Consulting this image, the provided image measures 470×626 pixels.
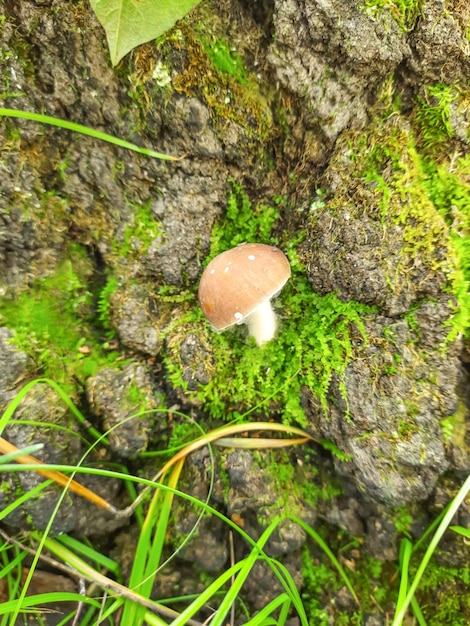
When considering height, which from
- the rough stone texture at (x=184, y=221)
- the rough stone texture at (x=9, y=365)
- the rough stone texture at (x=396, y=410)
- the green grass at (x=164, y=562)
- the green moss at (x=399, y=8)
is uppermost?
the green moss at (x=399, y=8)

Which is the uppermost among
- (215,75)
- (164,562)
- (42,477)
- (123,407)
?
(215,75)

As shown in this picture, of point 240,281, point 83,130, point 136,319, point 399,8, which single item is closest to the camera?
point 399,8

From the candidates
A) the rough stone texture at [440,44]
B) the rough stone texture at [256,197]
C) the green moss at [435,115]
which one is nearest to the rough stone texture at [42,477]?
the rough stone texture at [256,197]

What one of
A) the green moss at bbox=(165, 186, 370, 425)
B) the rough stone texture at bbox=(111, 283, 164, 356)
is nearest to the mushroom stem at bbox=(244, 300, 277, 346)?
the green moss at bbox=(165, 186, 370, 425)

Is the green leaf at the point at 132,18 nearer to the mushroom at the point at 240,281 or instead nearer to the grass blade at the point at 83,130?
the grass blade at the point at 83,130

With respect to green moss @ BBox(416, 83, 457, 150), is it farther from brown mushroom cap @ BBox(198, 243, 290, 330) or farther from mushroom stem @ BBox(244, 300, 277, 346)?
mushroom stem @ BBox(244, 300, 277, 346)

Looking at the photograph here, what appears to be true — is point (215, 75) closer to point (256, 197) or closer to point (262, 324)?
point (256, 197)

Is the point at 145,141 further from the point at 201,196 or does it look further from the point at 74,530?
the point at 74,530

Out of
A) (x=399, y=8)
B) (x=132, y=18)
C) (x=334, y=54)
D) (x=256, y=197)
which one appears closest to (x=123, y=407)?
(x=256, y=197)

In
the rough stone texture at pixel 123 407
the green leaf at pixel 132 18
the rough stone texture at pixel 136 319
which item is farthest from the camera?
the rough stone texture at pixel 136 319
